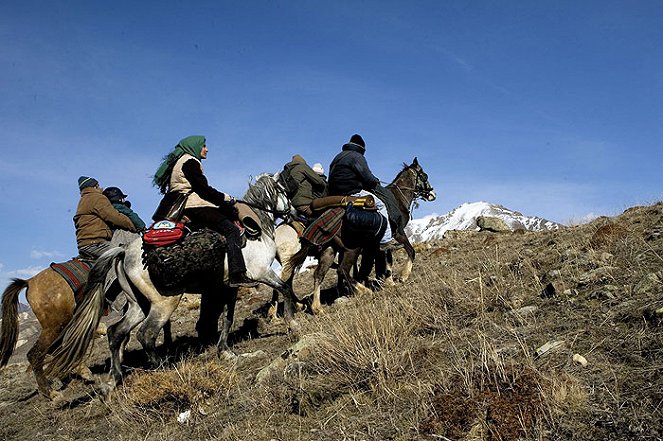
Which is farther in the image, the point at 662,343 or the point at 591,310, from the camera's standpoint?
the point at 591,310

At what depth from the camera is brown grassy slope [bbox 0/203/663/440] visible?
3.29m

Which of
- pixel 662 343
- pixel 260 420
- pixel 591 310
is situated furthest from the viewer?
pixel 591 310

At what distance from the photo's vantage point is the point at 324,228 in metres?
8.84

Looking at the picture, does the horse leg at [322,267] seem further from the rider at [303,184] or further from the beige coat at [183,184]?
the beige coat at [183,184]

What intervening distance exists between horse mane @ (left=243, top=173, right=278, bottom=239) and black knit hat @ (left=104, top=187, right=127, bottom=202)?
241 cm

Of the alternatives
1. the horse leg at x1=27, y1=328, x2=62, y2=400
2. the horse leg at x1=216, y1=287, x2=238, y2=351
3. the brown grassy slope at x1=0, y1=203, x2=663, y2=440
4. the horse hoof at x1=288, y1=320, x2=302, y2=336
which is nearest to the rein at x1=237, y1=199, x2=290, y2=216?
the horse leg at x1=216, y1=287, x2=238, y2=351

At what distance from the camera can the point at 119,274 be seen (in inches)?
273

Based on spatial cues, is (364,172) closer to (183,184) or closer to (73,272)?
(183,184)

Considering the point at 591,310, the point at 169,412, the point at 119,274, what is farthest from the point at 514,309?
the point at 119,274

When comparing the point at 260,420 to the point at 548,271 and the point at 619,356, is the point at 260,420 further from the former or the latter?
the point at 548,271

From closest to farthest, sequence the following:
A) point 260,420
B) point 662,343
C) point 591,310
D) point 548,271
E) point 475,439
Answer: point 475,439 < point 662,343 < point 260,420 < point 591,310 < point 548,271

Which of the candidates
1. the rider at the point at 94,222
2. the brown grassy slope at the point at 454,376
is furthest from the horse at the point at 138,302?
the rider at the point at 94,222

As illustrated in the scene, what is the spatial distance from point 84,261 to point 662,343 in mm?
8055

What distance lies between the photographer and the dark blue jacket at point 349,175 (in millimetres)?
9070
